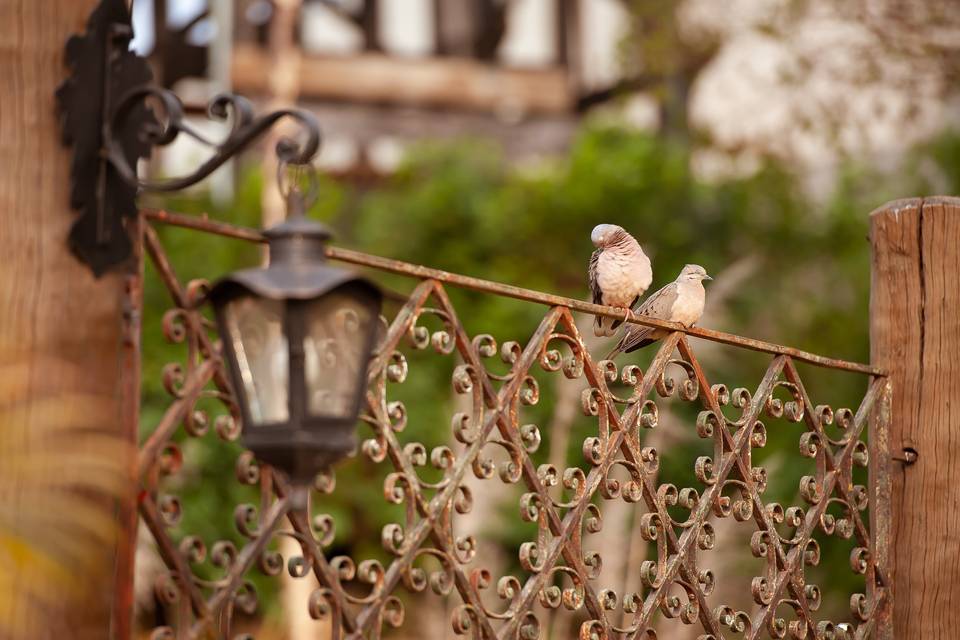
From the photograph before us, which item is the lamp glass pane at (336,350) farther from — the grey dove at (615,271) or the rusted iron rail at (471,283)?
the grey dove at (615,271)

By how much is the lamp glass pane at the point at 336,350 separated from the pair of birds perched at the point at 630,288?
4.38 ft

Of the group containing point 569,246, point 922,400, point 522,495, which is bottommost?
point 522,495

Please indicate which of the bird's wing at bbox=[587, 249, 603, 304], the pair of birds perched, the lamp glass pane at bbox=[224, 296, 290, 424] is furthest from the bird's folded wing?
the lamp glass pane at bbox=[224, 296, 290, 424]

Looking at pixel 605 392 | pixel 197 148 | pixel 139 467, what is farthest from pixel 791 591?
Result: pixel 197 148

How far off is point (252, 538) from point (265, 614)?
803cm

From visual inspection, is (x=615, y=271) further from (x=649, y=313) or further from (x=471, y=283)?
(x=471, y=283)

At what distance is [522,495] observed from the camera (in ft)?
10.6

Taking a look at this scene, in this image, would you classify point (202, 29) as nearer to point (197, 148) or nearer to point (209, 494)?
point (197, 148)

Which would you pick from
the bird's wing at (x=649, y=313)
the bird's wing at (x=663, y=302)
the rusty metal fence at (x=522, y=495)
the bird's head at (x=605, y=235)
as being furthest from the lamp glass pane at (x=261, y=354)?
the bird's head at (x=605, y=235)

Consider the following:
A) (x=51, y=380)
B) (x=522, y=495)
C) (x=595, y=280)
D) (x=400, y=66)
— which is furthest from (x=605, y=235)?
(x=400, y=66)

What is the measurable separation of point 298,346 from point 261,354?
0.08 m

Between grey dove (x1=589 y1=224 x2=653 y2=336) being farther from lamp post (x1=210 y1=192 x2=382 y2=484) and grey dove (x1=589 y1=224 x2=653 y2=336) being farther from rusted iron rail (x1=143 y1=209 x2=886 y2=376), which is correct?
lamp post (x1=210 y1=192 x2=382 y2=484)

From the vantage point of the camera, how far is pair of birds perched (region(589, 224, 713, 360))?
3.66m

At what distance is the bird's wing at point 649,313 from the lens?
355 cm
